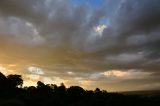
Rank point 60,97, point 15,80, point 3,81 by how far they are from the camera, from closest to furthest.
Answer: point 60,97
point 3,81
point 15,80

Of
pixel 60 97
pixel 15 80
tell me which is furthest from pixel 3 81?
pixel 60 97

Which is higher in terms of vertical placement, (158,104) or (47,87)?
(47,87)

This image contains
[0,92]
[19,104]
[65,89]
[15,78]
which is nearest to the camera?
[19,104]

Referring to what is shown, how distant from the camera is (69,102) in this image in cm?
11956

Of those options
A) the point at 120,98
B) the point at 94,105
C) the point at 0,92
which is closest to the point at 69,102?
the point at 94,105

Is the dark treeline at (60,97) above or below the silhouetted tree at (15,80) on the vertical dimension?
below

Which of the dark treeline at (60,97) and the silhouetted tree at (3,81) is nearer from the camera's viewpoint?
the dark treeline at (60,97)

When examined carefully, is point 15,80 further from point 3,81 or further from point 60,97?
point 60,97

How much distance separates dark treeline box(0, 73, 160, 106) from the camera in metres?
114

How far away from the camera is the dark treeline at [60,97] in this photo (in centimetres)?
11412

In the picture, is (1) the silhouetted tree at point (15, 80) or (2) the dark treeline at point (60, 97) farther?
(1) the silhouetted tree at point (15, 80)

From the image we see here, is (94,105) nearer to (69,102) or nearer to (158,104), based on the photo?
(69,102)

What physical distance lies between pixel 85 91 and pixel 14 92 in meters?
27.9

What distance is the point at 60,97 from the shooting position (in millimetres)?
120812
